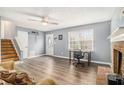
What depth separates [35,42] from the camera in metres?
3.52

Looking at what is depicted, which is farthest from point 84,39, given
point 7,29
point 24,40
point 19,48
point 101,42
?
point 7,29

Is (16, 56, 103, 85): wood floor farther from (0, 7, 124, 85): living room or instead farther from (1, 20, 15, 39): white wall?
(1, 20, 15, 39): white wall

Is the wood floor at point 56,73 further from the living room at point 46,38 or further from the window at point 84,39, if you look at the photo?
the window at point 84,39

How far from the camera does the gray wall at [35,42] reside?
3383mm

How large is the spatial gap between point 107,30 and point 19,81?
2741 millimetres

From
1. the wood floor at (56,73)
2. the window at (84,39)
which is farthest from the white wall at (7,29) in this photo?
the window at (84,39)

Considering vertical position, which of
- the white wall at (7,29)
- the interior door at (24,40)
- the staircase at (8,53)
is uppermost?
the white wall at (7,29)

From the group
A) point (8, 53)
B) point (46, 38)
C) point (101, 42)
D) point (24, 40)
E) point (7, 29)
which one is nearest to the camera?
point (8, 53)

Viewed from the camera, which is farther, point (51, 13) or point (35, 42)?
point (35, 42)

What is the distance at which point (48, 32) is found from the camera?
4.08m

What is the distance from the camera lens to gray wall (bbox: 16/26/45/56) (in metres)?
3.38

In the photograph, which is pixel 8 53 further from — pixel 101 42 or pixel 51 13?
pixel 101 42
